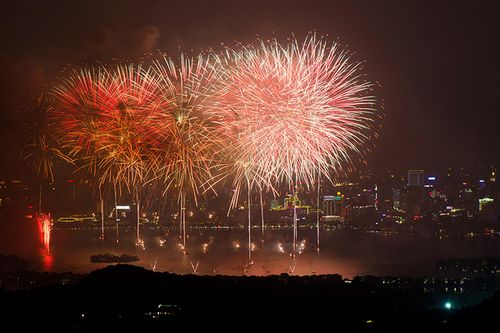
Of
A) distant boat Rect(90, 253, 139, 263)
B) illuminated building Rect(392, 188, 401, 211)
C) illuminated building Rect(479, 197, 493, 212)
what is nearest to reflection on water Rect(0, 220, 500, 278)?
distant boat Rect(90, 253, 139, 263)

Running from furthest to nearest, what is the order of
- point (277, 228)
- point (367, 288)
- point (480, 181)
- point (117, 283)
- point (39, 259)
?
point (480, 181)
point (277, 228)
point (39, 259)
point (367, 288)
point (117, 283)

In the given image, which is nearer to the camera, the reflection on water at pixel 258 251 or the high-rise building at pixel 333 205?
the reflection on water at pixel 258 251

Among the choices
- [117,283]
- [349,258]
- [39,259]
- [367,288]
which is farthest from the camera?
[349,258]

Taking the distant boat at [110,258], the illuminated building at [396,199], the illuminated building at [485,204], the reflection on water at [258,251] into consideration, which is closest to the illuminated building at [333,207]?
the illuminated building at [396,199]

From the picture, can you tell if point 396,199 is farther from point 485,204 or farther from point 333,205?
point 485,204

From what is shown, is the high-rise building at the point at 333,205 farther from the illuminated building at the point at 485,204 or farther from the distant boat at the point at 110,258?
the distant boat at the point at 110,258

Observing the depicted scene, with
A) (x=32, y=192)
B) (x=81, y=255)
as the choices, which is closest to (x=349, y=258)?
(x=81, y=255)

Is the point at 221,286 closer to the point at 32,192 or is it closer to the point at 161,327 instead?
the point at 161,327

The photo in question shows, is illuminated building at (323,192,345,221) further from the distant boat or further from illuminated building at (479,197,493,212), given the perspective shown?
the distant boat

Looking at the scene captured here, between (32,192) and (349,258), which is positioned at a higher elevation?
(32,192)
